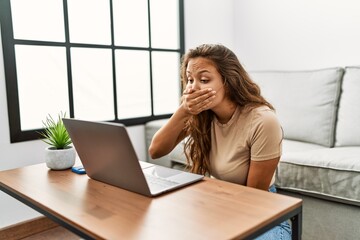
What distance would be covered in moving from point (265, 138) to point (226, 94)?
225 millimetres

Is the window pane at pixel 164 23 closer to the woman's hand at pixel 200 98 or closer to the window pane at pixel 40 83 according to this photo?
the window pane at pixel 40 83

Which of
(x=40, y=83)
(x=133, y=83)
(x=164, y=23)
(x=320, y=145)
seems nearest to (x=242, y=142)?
(x=320, y=145)

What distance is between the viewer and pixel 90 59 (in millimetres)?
2256

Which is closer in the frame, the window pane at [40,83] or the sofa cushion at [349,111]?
the window pane at [40,83]

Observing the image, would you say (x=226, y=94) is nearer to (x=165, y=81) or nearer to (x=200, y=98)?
(x=200, y=98)

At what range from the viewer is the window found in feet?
6.30

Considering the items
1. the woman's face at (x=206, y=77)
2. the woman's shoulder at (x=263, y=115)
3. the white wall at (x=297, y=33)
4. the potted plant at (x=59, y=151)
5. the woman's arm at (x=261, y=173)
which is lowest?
the woman's arm at (x=261, y=173)

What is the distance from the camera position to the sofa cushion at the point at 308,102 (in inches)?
87.6

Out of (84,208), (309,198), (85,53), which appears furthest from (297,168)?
(85,53)

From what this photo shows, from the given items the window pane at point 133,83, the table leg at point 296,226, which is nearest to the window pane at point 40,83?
the window pane at point 133,83

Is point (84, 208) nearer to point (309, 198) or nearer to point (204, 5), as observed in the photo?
point (309, 198)

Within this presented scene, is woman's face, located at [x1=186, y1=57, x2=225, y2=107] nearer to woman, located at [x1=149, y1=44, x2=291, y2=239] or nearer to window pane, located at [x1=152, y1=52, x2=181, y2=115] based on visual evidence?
woman, located at [x1=149, y1=44, x2=291, y2=239]

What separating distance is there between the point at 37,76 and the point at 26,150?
0.43m

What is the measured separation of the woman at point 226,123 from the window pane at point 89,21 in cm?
112
